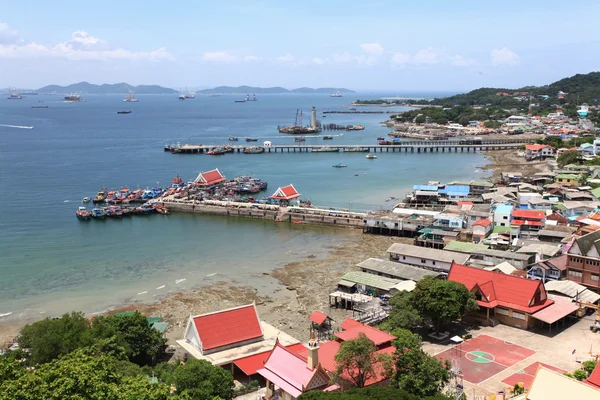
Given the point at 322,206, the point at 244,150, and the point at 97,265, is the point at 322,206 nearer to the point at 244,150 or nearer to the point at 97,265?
the point at 97,265

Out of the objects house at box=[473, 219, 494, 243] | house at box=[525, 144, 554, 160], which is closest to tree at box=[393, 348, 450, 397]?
house at box=[473, 219, 494, 243]

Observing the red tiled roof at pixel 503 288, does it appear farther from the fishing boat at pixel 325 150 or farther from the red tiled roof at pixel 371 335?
the fishing boat at pixel 325 150

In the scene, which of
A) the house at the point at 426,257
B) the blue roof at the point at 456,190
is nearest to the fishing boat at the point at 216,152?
the blue roof at the point at 456,190

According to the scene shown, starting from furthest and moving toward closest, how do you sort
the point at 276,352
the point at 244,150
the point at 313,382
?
the point at 244,150 < the point at 276,352 < the point at 313,382

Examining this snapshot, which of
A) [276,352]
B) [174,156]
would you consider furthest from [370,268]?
[174,156]

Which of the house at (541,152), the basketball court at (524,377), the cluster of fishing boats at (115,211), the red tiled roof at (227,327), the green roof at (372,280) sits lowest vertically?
the cluster of fishing boats at (115,211)

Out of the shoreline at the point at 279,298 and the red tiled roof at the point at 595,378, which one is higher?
the red tiled roof at the point at 595,378

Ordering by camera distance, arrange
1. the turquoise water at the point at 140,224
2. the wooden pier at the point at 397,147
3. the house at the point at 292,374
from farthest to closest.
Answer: the wooden pier at the point at 397,147, the turquoise water at the point at 140,224, the house at the point at 292,374
